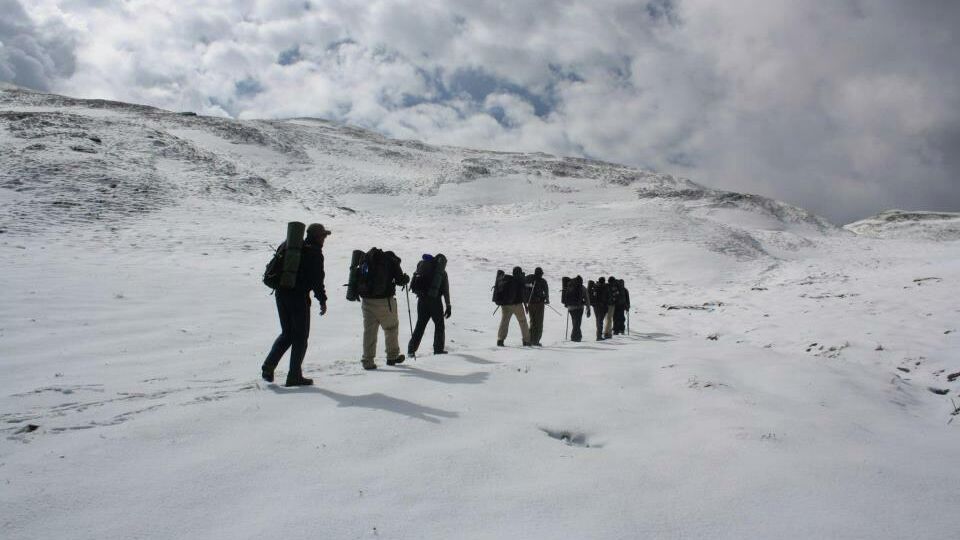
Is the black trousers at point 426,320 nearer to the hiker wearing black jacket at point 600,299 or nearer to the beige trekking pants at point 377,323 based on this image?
the beige trekking pants at point 377,323

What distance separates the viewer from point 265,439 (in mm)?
4148

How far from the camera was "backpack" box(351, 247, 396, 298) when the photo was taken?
299 inches

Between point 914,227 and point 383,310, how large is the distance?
12978 cm

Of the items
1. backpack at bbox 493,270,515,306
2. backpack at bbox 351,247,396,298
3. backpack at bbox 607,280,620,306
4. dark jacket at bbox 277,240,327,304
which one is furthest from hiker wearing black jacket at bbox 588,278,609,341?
dark jacket at bbox 277,240,327,304

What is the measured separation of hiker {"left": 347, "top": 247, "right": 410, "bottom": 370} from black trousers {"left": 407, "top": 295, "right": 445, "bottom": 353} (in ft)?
3.31

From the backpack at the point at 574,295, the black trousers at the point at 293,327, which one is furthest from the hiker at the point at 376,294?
the backpack at the point at 574,295

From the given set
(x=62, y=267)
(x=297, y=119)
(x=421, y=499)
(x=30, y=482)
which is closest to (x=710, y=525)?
(x=421, y=499)

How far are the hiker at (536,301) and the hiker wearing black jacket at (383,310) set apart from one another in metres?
4.77

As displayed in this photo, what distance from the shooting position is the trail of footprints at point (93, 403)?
439 cm

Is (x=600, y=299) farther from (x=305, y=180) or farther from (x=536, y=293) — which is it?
(x=305, y=180)

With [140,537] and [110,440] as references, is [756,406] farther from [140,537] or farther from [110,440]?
[110,440]

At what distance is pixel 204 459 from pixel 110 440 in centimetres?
90

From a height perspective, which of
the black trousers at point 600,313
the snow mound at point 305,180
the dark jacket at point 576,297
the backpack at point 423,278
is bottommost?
the black trousers at point 600,313

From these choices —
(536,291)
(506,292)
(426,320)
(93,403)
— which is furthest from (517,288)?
(93,403)
